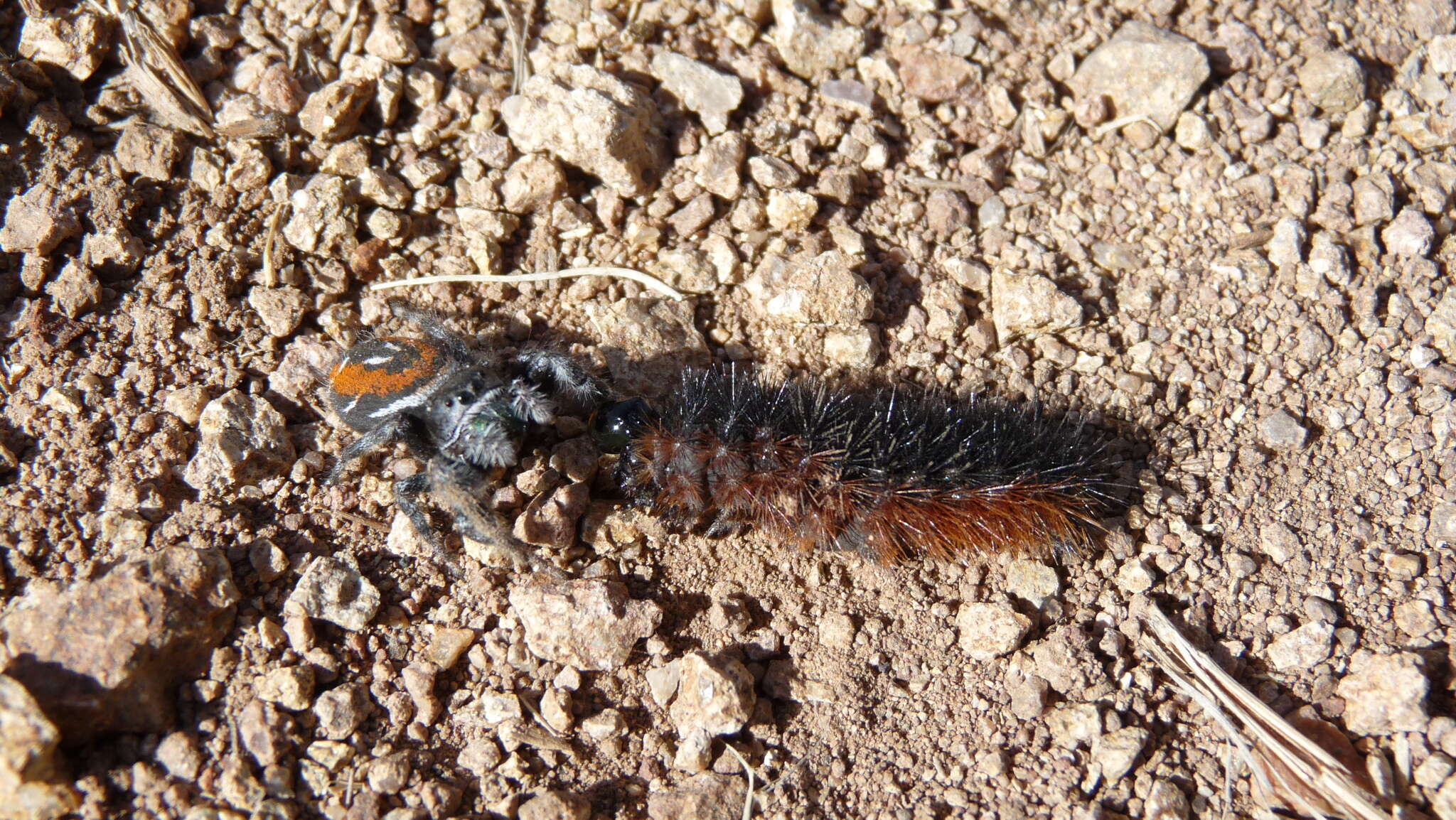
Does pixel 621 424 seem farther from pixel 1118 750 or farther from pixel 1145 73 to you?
pixel 1145 73

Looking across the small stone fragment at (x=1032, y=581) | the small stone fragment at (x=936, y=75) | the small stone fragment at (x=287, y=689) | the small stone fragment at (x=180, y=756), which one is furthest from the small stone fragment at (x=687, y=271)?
the small stone fragment at (x=180, y=756)

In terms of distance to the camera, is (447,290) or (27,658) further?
(447,290)

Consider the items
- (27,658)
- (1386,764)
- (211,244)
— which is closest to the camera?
(27,658)

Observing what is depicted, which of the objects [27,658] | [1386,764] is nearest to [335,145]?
[27,658]

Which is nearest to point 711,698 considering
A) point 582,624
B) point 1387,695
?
point 582,624

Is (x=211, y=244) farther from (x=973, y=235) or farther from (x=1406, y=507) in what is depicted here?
(x=1406, y=507)

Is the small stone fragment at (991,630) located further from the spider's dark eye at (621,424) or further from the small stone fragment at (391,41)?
the small stone fragment at (391,41)

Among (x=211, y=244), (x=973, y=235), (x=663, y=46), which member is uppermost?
(x=663, y=46)
